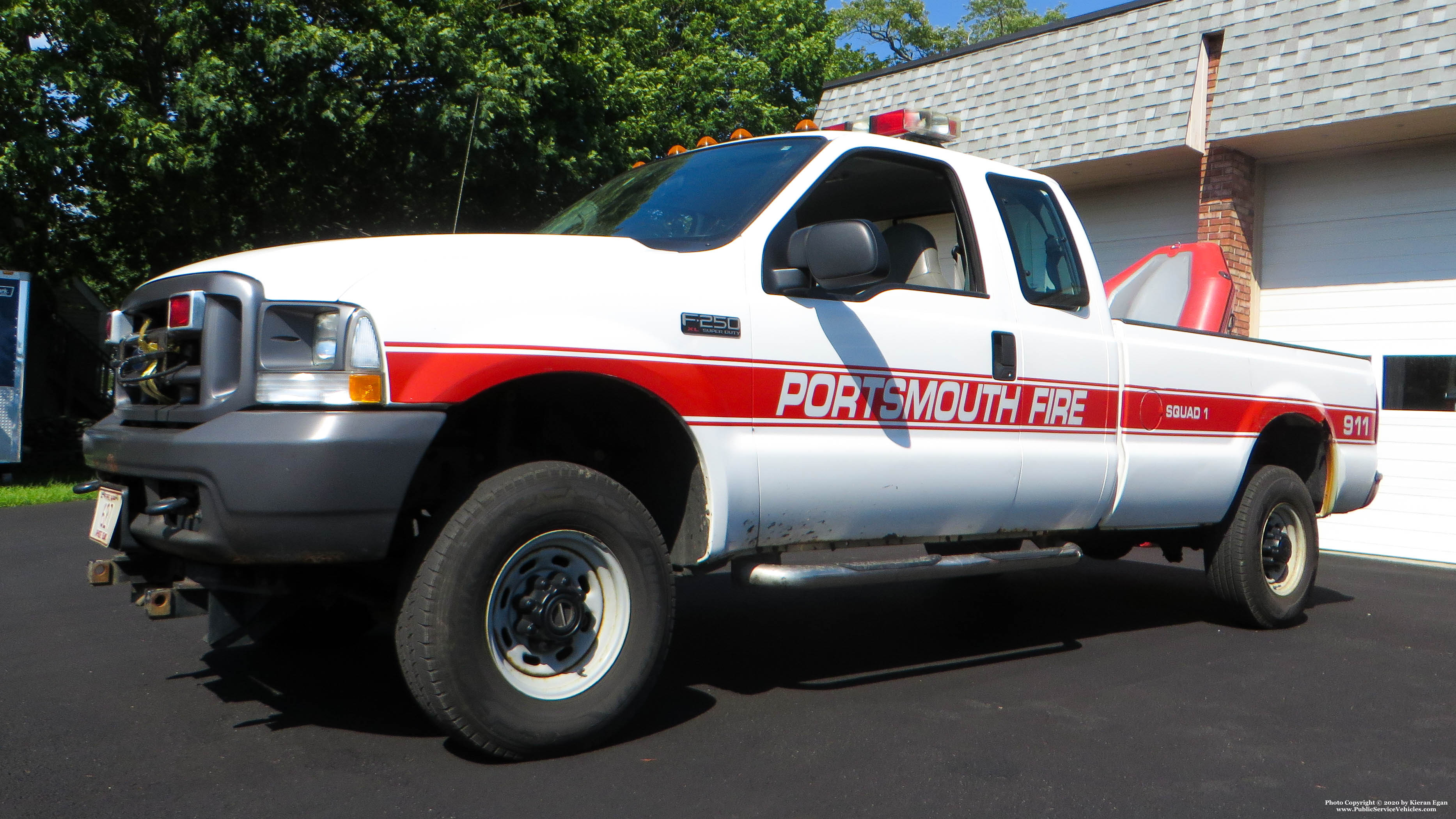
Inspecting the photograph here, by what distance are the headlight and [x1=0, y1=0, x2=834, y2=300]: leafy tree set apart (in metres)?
7.70

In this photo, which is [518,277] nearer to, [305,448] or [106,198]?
[305,448]

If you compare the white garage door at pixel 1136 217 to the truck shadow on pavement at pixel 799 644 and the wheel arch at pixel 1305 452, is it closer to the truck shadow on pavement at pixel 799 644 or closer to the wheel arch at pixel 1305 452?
the truck shadow on pavement at pixel 799 644

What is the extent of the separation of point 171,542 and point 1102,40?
35.3 ft

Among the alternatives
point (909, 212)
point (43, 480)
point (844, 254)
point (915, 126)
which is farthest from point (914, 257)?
point (43, 480)

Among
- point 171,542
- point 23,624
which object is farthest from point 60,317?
point 171,542

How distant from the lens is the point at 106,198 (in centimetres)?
1479

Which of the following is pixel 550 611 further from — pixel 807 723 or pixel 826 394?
pixel 826 394

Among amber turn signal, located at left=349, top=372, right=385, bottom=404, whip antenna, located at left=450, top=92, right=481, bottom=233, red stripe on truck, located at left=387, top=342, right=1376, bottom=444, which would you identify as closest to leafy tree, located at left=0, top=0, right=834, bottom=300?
whip antenna, located at left=450, top=92, right=481, bottom=233

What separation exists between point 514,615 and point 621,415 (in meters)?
0.83

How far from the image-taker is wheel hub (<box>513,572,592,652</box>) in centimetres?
359

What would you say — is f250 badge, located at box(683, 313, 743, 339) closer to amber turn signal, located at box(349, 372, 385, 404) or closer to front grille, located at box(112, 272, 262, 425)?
amber turn signal, located at box(349, 372, 385, 404)

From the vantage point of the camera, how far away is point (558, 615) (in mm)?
3627

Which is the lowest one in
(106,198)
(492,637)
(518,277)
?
(492,637)

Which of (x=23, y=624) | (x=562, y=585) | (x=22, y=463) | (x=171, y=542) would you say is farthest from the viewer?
(x=22, y=463)
